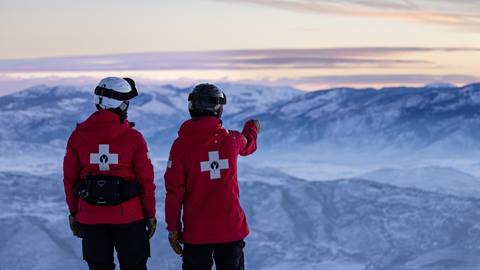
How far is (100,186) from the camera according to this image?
9.38 metres

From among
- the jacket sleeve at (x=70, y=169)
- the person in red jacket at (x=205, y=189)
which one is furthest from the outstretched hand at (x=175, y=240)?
the jacket sleeve at (x=70, y=169)

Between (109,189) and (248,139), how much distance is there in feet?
6.02

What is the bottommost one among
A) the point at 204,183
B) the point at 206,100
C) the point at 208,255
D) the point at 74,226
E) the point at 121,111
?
the point at 208,255

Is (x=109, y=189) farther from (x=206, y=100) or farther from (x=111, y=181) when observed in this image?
(x=206, y=100)

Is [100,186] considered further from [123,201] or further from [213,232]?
[213,232]

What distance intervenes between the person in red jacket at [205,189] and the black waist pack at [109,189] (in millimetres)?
434

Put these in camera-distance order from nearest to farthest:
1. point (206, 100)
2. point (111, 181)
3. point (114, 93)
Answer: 1. point (206, 100)
2. point (111, 181)
3. point (114, 93)

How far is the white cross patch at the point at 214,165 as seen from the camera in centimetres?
927

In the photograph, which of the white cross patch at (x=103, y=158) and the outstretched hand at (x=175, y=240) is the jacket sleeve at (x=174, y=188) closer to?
the outstretched hand at (x=175, y=240)

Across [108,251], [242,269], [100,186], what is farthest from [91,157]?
[242,269]

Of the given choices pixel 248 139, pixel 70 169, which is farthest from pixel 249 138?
pixel 70 169

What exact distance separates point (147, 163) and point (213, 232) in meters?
1.14

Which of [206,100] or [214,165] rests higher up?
[206,100]

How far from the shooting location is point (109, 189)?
937cm
